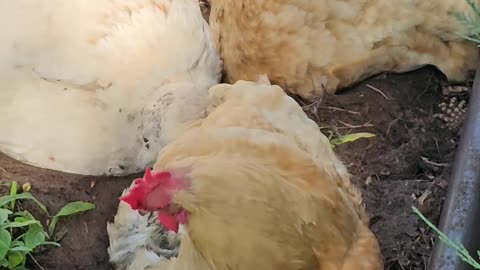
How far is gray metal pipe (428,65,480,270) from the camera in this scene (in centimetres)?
175

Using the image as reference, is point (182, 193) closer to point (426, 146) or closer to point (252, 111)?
point (252, 111)

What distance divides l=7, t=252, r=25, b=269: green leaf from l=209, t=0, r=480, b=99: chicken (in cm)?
108

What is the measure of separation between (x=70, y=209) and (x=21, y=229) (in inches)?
7.6

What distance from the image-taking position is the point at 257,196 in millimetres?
1846

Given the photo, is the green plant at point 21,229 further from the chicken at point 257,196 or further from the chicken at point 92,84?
the chicken at point 257,196

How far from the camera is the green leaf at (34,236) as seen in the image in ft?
8.20

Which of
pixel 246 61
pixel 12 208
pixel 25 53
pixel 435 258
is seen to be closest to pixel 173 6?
pixel 246 61

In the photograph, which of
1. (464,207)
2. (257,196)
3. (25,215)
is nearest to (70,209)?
(25,215)

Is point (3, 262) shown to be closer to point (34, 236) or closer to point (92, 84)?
point (34, 236)

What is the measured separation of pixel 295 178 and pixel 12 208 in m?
1.21

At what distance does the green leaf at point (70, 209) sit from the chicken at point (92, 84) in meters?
0.14

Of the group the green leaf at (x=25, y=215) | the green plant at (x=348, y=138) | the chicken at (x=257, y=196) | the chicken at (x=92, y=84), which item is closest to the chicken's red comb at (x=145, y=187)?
the chicken at (x=257, y=196)

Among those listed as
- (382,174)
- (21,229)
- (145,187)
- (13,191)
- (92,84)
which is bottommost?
(21,229)

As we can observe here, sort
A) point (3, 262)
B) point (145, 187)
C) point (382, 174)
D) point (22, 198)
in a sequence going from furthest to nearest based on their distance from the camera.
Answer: point (22, 198), point (382, 174), point (3, 262), point (145, 187)
